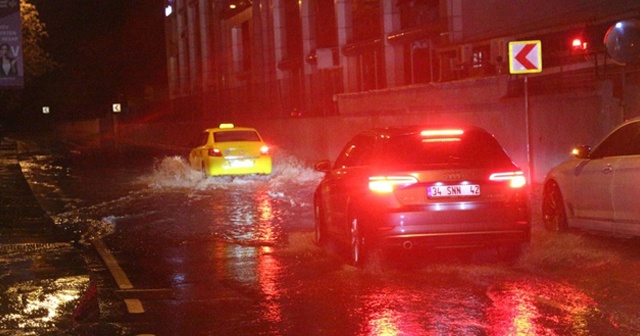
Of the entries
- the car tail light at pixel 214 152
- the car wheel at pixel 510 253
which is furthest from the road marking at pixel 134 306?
the car tail light at pixel 214 152

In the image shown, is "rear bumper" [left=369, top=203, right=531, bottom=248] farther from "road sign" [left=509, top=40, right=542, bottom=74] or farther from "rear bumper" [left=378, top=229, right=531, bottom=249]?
"road sign" [left=509, top=40, right=542, bottom=74]

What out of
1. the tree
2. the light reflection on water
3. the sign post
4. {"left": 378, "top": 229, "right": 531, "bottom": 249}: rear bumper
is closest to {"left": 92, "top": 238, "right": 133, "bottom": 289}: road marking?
the light reflection on water

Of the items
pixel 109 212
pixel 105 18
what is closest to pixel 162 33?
pixel 105 18

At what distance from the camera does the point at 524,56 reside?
598 inches

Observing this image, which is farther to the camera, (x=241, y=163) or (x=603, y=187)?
(x=241, y=163)

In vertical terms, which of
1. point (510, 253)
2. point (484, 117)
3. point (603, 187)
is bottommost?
point (510, 253)

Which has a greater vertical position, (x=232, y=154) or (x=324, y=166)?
(x=324, y=166)

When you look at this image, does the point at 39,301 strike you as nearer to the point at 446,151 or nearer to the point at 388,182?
the point at 388,182

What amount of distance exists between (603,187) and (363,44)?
3003 centimetres

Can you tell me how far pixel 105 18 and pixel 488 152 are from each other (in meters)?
97.6

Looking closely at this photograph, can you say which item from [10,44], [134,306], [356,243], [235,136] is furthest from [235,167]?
[134,306]

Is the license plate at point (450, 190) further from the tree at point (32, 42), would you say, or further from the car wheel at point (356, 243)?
the tree at point (32, 42)

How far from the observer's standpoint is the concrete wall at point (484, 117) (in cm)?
1942

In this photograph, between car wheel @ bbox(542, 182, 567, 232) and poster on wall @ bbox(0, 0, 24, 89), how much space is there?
13.4 meters
